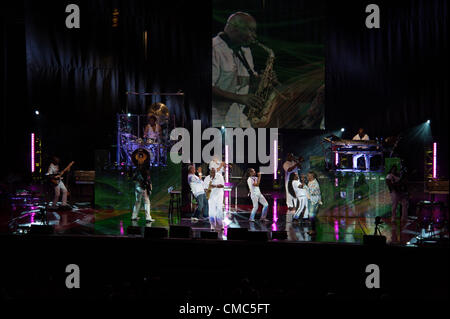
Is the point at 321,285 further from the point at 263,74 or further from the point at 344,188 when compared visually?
the point at 263,74

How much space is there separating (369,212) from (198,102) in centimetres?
673

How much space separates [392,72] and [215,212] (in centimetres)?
808

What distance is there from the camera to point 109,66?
15.5m

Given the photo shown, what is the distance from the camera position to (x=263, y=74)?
51.2ft

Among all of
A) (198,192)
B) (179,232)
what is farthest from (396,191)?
(179,232)

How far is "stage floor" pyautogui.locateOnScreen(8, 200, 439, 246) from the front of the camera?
32.2 feet

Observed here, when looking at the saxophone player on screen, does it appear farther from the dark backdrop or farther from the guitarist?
the guitarist

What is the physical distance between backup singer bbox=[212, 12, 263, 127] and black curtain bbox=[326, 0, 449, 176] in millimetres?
2693

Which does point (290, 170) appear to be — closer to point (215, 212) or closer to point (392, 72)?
point (215, 212)

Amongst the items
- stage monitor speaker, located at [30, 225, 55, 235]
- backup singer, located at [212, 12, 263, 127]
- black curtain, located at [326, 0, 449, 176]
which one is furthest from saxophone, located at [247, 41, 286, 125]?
stage monitor speaker, located at [30, 225, 55, 235]

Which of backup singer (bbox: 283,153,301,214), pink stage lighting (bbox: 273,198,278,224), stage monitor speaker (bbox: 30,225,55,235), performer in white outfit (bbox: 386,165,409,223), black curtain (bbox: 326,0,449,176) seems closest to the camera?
stage monitor speaker (bbox: 30,225,55,235)

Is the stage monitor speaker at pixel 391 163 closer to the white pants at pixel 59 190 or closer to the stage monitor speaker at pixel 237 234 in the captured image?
the stage monitor speaker at pixel 237 234
